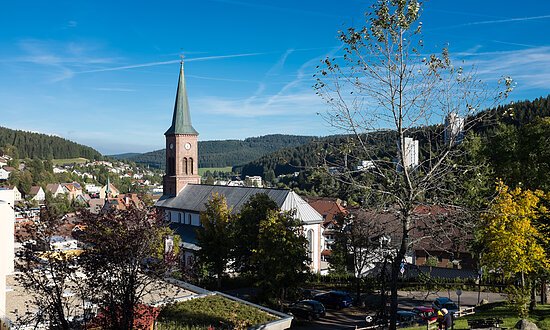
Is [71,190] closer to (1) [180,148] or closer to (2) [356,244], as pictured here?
(1) [180,148]

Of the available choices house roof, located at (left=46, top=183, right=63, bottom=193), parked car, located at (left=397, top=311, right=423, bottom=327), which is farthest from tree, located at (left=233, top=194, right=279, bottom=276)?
house roof, located at (left=46, top=183, right=63, bottom=193)

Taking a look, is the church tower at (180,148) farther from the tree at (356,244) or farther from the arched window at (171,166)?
the tree at (356,244)

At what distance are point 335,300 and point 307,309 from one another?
3822 mm

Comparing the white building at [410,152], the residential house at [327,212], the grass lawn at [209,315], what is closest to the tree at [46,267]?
the grass lawn at [209,315]

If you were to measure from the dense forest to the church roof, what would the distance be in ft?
48.8

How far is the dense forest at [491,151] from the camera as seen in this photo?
436 inches

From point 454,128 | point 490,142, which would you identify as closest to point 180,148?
point 490,142

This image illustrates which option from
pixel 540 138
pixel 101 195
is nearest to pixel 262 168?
pixel 101 195

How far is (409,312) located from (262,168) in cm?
15313

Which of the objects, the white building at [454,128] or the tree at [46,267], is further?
the tree at [46,267]

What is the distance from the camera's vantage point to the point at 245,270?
2961 centimetres

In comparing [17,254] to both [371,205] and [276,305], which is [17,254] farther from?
[276,305]

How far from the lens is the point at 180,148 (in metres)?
53.4

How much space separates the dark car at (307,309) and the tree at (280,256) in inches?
58.7
